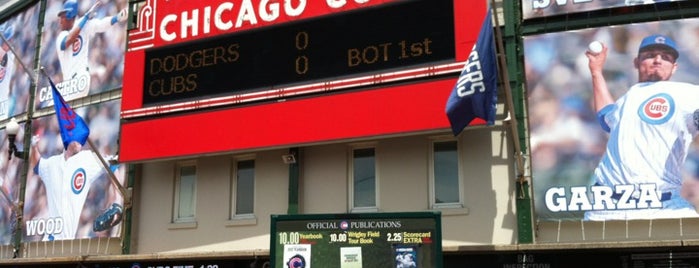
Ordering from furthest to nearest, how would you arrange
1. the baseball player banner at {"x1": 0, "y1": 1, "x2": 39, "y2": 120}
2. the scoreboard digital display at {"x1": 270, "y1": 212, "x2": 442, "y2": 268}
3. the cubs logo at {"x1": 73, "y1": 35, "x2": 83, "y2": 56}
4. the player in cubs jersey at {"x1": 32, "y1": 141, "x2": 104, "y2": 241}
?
the baseball player banner at {"x1": 0, "y1": 1, "x2": 39, "y2": 120} → the cubs logo at {"x1": 73, "y1": 35, "x2": 83, "y2": 56} → the player in cubs jersey at {"x1": 32, "y1": 141, "x2": 104, "y2": 241} → the scoreboard digital display at {"x1": 270, "y1": 212, "x2": 442, "y2": 268}

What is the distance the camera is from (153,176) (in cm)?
1733

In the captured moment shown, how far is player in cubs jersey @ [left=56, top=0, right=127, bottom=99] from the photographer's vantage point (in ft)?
63.7

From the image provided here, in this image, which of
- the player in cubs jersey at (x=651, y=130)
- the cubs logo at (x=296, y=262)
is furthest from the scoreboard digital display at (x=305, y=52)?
the cubs logo at (x=296, y=262)

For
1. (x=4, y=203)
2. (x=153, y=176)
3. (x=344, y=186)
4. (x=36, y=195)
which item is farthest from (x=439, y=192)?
(x=4, y=203)

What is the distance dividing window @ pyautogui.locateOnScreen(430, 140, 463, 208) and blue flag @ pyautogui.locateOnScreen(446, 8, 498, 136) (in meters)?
2.16

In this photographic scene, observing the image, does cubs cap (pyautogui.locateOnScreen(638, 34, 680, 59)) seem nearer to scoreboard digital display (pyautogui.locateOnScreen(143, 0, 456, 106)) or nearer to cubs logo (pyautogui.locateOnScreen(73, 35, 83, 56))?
scoreboard digital display (pyautogui.locateOnScreen(143, 0, 456, 106))

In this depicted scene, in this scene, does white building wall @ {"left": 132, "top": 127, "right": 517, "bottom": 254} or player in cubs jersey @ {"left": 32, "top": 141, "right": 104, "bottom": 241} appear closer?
white building wall @ {"left": 132, "top": 127, "right": 517, "bottom": 254}

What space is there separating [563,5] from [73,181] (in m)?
12.2

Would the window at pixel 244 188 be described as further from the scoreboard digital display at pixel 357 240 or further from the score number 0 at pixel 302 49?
the scoreboard digital display at pixel 357 240

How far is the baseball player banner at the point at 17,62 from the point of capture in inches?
856

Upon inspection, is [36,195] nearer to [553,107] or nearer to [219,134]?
[219,134]

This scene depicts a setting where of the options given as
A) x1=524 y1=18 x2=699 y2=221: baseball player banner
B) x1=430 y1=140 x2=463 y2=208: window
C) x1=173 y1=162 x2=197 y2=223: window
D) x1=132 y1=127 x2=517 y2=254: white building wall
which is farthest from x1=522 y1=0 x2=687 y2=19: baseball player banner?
x1=173 y1=162 x2=197 y2=223: window

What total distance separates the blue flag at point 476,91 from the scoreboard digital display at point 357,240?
1626mm

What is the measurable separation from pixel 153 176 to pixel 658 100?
10677mm
